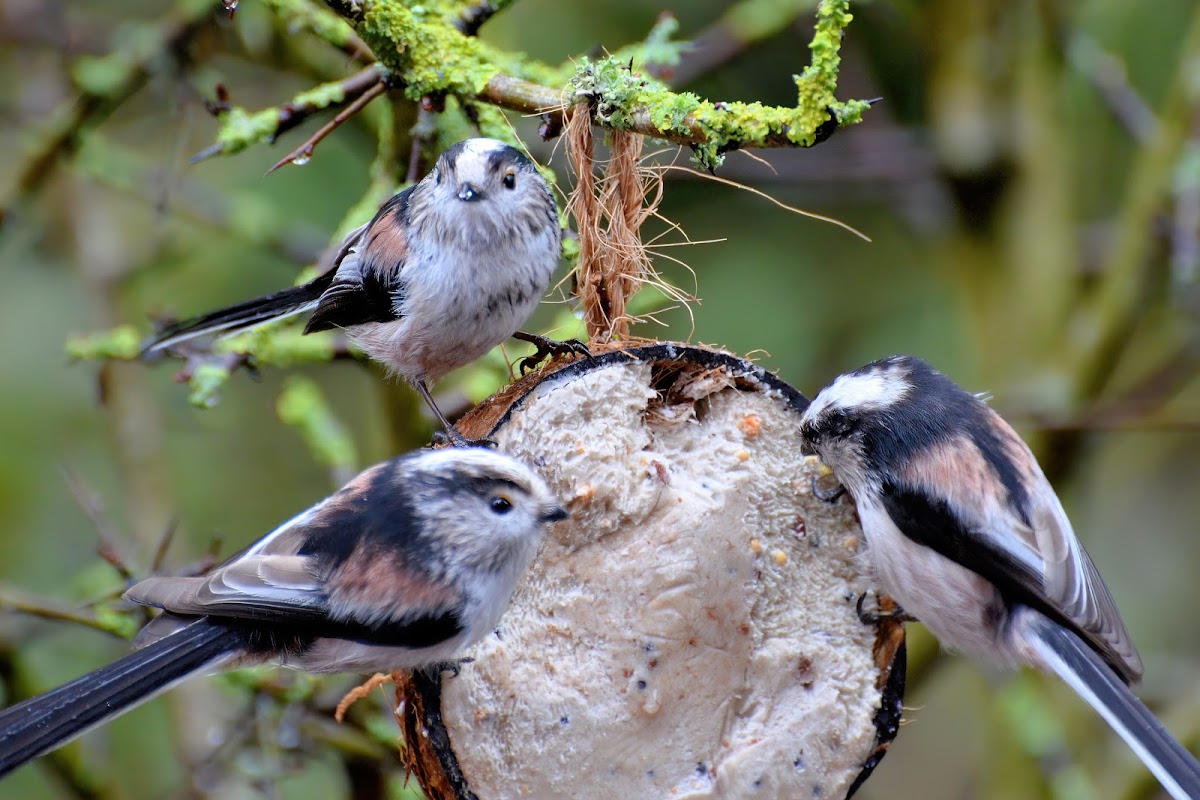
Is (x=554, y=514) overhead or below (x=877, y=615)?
overhead

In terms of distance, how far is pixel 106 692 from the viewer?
194 cm

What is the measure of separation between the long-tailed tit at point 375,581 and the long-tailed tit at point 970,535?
2.10 ft

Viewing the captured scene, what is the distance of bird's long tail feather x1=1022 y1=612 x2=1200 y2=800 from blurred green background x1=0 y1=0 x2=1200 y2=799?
775 millimetres

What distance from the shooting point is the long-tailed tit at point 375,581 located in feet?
6.90

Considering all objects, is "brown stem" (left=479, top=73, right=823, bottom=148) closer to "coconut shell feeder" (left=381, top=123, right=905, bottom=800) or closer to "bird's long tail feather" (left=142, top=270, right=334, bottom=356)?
"coconut shell feeder" (left=381, top=123, right=905, bottom=800)

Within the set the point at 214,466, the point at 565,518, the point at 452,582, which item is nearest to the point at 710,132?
the point at 565,518

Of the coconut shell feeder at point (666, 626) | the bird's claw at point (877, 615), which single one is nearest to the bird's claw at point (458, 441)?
the coconut shell feeder at point (666, 626)

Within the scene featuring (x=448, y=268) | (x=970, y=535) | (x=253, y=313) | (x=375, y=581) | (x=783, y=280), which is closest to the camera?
(x=375, y=581)

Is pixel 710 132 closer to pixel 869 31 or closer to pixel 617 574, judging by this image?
pixel 617 574

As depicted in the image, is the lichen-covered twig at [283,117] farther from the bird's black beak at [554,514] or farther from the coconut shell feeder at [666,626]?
the bird's black beak at [554,514]

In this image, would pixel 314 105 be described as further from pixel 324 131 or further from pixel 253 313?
pixel 253 313

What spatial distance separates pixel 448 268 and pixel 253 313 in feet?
1.74

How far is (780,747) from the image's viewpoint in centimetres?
232

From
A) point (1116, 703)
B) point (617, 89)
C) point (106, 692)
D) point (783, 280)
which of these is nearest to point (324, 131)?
point (617, 89)
